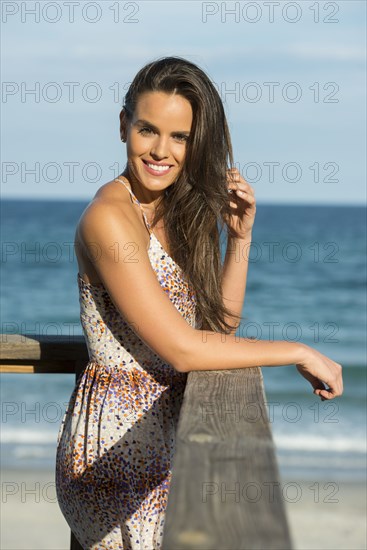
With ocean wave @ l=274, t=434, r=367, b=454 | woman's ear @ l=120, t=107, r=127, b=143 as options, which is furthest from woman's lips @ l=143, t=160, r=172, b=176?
ocean wave @ l=274, t=434, r=367, b=454

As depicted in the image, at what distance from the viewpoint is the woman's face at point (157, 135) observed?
224cm

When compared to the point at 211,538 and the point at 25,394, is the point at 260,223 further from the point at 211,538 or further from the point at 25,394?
the point at 211,538

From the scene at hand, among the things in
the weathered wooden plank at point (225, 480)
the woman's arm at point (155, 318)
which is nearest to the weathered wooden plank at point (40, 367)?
the woman's arm at point (155, 318)

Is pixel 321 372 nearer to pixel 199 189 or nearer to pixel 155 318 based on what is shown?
pixel 155 318

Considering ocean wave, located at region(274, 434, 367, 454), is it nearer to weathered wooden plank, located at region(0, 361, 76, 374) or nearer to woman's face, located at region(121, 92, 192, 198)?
weathered wooden plank, located at region(0, 361, 76, 374)

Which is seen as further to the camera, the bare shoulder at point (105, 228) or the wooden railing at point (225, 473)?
the bare shoulder at point (105, 228)

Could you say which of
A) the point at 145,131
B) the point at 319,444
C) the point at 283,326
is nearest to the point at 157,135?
the point at 145,131

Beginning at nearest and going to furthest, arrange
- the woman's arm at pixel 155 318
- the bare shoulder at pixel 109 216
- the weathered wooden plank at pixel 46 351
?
the woman's arm at pixel 155 318
the bare shoulder at pixel 109 216
the weathered wooden plank at pixel 46 351

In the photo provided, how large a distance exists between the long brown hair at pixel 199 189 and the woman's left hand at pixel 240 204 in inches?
1.1

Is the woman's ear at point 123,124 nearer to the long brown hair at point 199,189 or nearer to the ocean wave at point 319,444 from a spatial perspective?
the long brown hair at point 199,189

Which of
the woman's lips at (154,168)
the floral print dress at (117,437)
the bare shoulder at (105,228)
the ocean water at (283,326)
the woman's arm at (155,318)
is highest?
the woman's lips at (154,168)

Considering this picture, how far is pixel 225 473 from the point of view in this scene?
1.24m

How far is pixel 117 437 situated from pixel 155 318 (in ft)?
1.07

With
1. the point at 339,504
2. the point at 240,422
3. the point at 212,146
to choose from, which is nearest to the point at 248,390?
the point at 240,422
